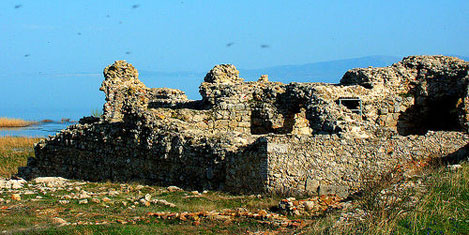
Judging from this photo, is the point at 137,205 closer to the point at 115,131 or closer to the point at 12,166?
the point at 115,131

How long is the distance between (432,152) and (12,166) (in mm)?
16742

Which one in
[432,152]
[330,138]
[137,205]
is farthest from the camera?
[432,152]

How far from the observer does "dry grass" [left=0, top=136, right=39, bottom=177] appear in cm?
2310

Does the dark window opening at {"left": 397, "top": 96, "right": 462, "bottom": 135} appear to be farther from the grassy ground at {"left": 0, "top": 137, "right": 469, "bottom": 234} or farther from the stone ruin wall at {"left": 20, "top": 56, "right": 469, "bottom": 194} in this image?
the grassy ground at {"left": 0, "top": 137, "right": 469, "bottom": 234}

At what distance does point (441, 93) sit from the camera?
20.0m

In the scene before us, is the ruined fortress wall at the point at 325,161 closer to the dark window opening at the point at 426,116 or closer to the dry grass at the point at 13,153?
the dark window opening at the point at 426,116

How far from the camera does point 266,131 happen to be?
1969cm

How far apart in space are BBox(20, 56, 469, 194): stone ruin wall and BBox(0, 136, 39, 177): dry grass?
A: 3831mm

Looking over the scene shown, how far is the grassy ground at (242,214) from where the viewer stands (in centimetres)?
954

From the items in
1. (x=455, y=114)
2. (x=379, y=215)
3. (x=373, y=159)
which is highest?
(x=455, y=114)

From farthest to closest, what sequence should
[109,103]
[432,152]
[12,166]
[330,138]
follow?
[12,166]
[109,103]
[432,152]
[330,138]

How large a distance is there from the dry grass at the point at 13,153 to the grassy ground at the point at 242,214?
9.21 metres

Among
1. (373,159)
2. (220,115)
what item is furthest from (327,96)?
(373,159)

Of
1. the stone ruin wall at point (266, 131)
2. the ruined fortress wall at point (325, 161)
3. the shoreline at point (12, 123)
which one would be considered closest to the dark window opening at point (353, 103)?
the stone ruin wall at point (266, 131)
